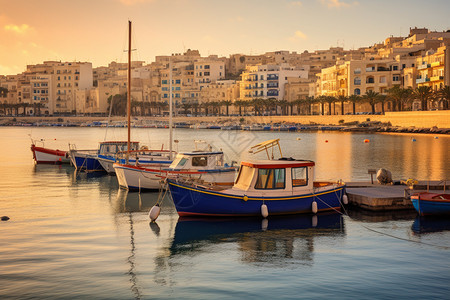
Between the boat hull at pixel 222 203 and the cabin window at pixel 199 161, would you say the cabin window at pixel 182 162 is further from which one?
the boat hull at pixel 222 203

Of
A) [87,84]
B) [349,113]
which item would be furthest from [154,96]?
[349,113]

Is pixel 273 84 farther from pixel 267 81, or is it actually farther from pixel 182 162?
pixel 182 162

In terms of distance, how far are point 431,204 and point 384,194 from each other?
9.81 ft

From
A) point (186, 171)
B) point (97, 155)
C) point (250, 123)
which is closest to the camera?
point (186, 171)

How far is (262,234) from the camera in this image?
21.7 meters

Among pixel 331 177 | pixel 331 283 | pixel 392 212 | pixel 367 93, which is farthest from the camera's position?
pixel 367 93

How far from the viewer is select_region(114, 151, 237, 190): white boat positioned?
29534mm

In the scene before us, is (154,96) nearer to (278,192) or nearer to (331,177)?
(331,177)

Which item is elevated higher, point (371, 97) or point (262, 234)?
point (371, 97)

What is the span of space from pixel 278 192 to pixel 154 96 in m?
160

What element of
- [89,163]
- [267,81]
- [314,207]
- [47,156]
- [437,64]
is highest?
[267,81]

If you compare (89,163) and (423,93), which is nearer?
(89,163)

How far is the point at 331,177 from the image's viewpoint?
41.6 metres

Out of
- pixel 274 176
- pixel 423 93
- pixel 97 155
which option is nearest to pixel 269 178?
pixel 274 176
